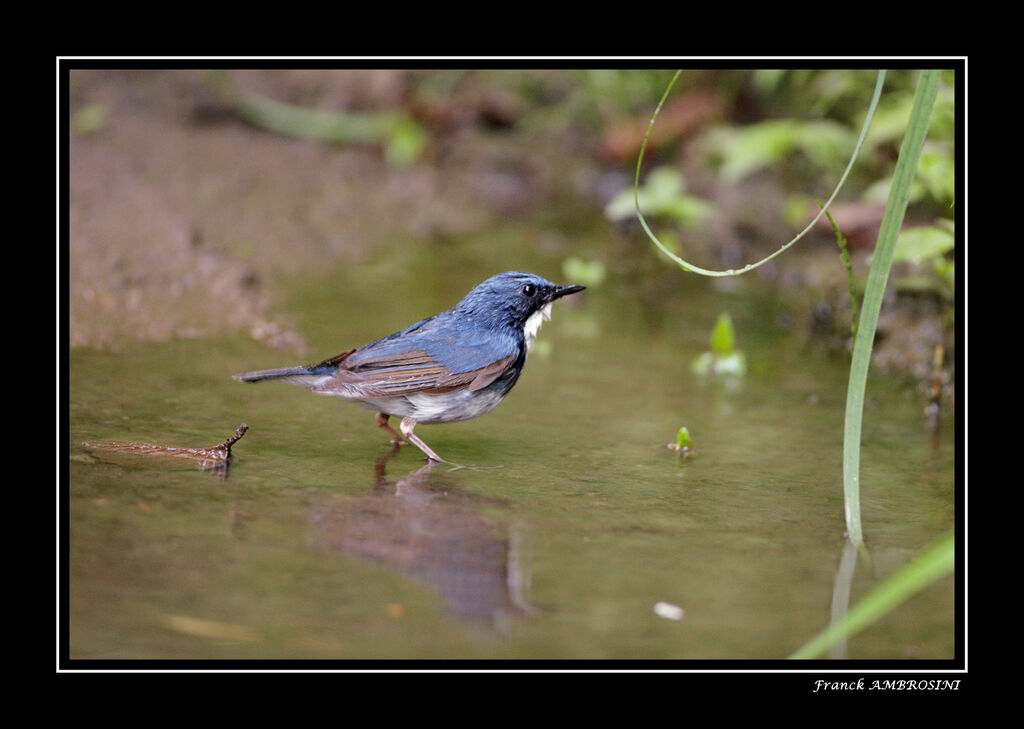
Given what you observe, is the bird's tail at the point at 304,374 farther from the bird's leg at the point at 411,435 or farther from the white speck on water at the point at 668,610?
the white speck on water at the point at 668,610

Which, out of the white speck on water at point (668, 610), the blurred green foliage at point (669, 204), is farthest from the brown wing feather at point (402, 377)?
the blurred green foliage at point (669, 204)

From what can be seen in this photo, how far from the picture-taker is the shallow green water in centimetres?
309

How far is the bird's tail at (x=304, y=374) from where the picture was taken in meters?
4.67

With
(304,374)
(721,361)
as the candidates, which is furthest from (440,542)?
(721,361)

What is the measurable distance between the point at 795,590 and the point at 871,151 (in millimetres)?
6384

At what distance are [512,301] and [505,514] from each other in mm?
1494

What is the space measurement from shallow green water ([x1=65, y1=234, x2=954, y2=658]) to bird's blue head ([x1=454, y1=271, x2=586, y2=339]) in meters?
0.55

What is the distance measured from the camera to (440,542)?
371 centimetres

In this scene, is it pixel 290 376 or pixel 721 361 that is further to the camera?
pixel 721 361

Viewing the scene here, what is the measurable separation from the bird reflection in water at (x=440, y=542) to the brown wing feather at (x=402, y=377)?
57 cm

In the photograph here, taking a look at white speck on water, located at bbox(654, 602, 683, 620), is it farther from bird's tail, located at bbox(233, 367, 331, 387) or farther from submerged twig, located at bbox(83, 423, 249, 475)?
bird's tail, located at bbox(233, 367, 331, 387)

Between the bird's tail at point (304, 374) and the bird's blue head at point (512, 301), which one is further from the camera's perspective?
the bird's blue head at point (512, 301)

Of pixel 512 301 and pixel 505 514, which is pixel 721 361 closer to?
pixel 512 301

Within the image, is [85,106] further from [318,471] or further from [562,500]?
[562,500]
